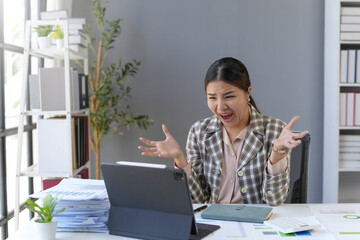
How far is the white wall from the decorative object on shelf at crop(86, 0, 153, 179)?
0.09 metres

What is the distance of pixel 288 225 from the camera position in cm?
Result: 138

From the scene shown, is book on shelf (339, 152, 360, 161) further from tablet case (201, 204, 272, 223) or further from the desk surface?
tablet case (201, 204, 272, 223)

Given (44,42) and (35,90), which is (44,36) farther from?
(35,90)

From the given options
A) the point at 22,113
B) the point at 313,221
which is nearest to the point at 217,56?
the point at 22,113

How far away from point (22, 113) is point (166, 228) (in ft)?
4.96

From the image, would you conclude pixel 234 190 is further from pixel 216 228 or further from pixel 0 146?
pixel 0 146

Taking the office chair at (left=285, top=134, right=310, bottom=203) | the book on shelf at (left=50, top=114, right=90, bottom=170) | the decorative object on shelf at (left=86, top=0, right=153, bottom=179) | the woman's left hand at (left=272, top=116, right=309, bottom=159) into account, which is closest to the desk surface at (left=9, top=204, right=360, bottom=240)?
the woman's left hand at (left=272, top=116, right=309, bottom=159)

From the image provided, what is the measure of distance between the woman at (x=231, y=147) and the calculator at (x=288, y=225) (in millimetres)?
→ 354

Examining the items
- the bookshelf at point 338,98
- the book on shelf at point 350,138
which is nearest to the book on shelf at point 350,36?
the bookshelf at point 338,98

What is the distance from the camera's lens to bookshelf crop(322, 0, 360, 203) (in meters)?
3.31

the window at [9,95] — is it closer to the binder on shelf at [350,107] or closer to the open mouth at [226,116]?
the open mouth at [226,116]

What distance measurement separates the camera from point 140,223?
4.33ft

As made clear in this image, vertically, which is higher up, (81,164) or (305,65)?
(305,65)

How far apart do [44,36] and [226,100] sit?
1.41 meters
